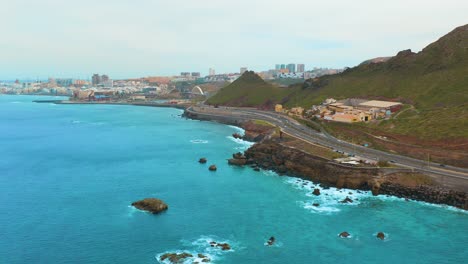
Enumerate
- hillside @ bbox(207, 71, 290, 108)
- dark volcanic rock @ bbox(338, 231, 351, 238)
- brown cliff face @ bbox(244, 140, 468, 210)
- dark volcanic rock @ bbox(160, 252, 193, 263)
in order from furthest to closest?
hillside @ bbox(207, 71, 290, 108)
brown cliff face @ bbox(244, 140, 468, 210)
dark volcanic rock @ bbox(338, 231, 351, 238)
dark volcanic rock @ bbox(160, 252, 193, 263)

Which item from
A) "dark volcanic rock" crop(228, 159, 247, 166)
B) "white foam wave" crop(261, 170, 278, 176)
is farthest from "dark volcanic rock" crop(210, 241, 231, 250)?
"dark volcanic rock" crop(228, 159, 247, 166)

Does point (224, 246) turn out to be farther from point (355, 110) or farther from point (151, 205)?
point (355, 110)

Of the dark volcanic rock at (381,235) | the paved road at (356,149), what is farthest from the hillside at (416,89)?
the dark volcanic rock at (381,235)

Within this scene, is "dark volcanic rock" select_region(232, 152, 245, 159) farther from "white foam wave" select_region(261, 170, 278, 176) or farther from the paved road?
the paved road

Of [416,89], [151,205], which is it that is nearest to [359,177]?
[151,205]

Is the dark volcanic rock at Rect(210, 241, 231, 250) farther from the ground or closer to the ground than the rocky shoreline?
closer to the ground

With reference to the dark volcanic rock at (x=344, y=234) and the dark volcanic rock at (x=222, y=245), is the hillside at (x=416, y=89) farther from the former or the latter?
the dark volcanic rock at (x=222, y=245)
